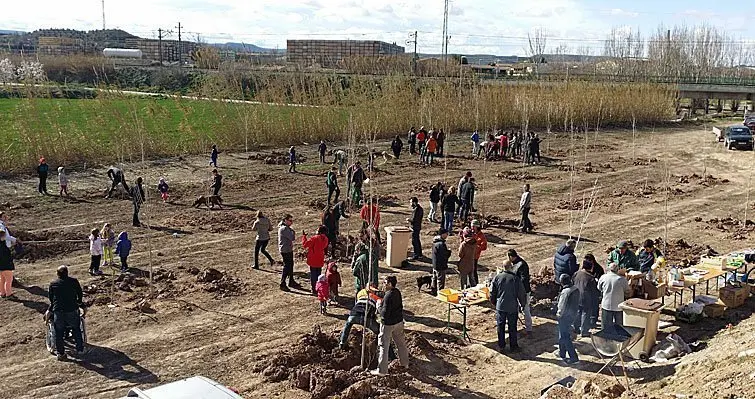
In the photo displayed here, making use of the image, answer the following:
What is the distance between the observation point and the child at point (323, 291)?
12.7 metres

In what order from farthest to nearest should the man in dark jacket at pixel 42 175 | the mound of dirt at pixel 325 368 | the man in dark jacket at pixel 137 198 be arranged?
1. the man in dark jacket at pixel 42 175
2. the man in dark jacket at pixel 137 198
3. the mound of dirt at pixel 325 368

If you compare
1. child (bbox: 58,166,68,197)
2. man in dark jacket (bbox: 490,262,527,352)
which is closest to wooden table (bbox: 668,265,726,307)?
man in dark jacket (bbox: 490,262,527,352)

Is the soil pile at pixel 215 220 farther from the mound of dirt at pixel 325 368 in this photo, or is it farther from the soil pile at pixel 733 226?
the soil pile at pixel 733 226

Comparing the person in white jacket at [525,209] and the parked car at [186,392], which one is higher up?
the parked car at [186,392]

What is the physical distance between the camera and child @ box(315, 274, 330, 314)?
41.7 ft

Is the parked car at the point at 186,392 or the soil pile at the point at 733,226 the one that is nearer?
the parked car at the point at 186,392

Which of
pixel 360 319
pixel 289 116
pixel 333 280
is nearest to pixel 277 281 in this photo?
pixel 333 280

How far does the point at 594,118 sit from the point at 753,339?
38292 mm

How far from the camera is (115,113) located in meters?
30.2

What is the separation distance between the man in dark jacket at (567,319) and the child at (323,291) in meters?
4.17

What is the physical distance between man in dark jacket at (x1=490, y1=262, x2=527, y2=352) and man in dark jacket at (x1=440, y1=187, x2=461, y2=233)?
7.41 meters

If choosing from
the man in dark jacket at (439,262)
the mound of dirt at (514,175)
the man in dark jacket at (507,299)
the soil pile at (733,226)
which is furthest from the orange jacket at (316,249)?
the mound of dirt at (514,175)

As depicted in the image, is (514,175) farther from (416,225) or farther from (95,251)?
(95,251)

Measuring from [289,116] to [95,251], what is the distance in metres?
21.4
